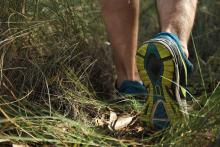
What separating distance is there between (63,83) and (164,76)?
57 centimetres

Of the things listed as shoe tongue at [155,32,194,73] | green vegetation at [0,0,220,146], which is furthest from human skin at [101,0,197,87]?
shoe tongue at [155,32,194,73]

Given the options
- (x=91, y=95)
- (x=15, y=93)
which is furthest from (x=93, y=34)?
(x=15, y=93)

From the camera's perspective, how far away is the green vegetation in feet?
Result: 5.63

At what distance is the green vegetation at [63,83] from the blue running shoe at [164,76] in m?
0.06

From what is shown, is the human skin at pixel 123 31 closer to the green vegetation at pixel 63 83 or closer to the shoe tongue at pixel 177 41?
the green vegetation at pixel 63 83

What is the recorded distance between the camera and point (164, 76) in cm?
181

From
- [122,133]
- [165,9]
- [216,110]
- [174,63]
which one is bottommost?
[122,133]

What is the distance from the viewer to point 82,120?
2.03 m

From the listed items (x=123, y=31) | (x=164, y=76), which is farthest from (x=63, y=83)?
(x=164, y=76)

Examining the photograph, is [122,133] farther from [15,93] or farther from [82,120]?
[15,93]

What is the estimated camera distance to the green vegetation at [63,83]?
172cm

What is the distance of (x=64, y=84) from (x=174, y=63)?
609 mm

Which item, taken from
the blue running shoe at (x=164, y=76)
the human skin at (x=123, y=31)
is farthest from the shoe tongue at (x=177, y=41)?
the human skin at (x=123, y=31)

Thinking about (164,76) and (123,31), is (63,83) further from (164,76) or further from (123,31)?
(164,76)
